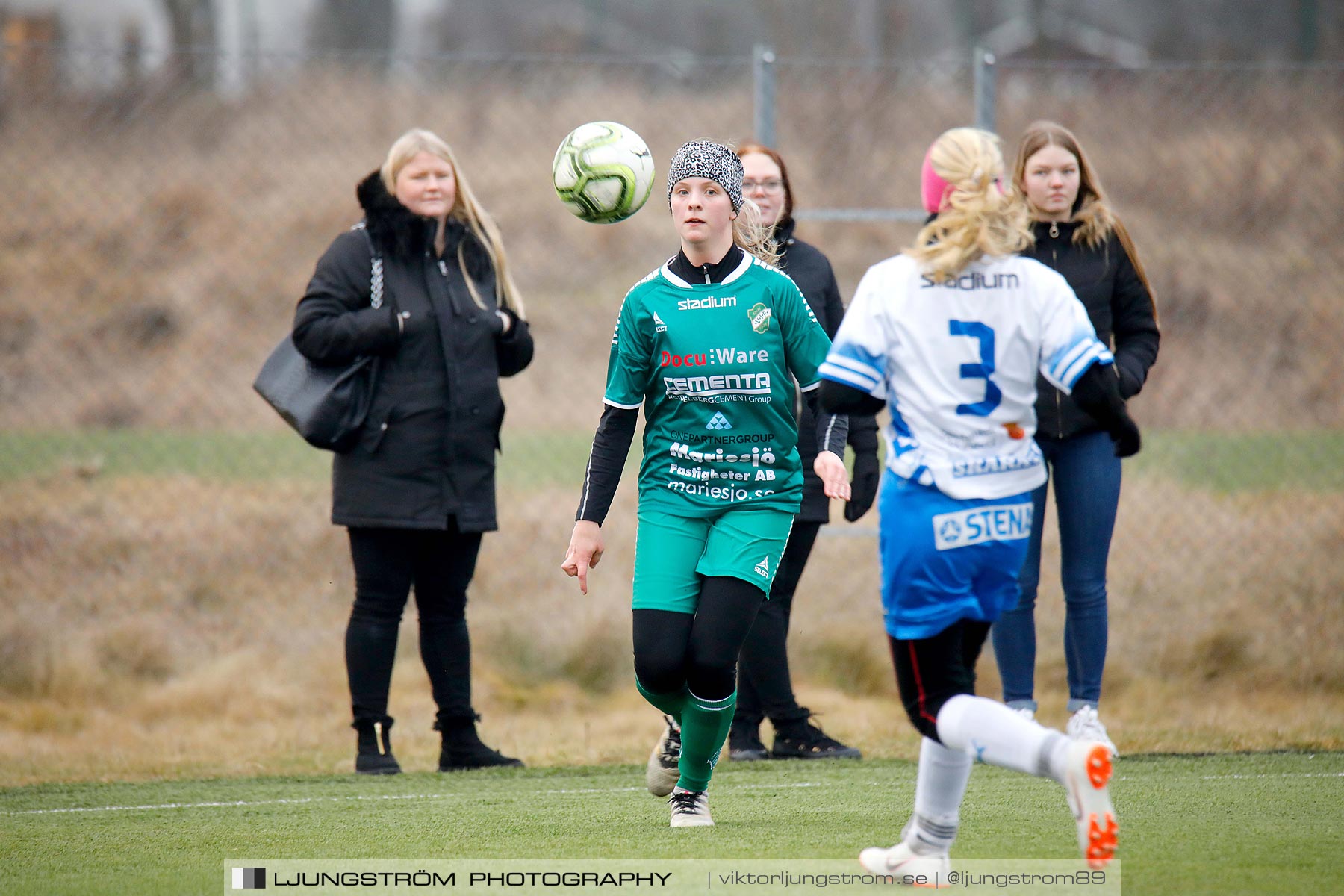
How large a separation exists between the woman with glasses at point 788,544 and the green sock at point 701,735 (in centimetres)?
121

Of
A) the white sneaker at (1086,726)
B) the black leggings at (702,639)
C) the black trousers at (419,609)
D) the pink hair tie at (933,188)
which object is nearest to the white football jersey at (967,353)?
the pink hair tie at (933,188)

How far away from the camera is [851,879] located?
3.58m

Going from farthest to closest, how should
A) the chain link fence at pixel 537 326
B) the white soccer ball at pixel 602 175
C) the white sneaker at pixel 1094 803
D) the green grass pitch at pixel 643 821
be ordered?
the chain link fence at pixel 537 326, the white soccer ball at pixel 602 175, the green grass pitch at pixel 643 821, the white sneaker at pixel 1094 803

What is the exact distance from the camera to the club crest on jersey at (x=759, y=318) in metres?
4.23

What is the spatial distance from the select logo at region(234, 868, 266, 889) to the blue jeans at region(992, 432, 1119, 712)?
2717mm

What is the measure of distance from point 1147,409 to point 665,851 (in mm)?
10718

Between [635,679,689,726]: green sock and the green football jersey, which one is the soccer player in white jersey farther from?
[635,679,689,726]: green sock

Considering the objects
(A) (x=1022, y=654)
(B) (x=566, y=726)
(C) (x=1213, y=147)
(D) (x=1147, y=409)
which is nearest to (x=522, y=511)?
(B) (x=566, y=726)

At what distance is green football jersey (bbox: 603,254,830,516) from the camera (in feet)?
13.8

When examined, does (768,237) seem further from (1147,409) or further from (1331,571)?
(1147,409)

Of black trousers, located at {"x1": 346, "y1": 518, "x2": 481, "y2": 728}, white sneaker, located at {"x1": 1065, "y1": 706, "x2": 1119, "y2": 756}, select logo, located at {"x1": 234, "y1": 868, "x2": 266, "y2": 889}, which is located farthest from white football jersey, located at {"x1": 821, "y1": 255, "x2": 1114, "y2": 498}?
black trousers, located at {"x1": 346, "y1": 518, "x2": 481, "y2": 728}

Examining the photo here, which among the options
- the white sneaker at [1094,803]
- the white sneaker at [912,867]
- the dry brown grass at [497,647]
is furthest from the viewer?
the dry brown grass at [497,647]

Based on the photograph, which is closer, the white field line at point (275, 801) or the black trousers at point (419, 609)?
the white field line at point (275, 801)

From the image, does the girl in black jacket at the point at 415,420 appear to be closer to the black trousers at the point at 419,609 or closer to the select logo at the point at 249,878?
the black trousers at the point at 419,609
